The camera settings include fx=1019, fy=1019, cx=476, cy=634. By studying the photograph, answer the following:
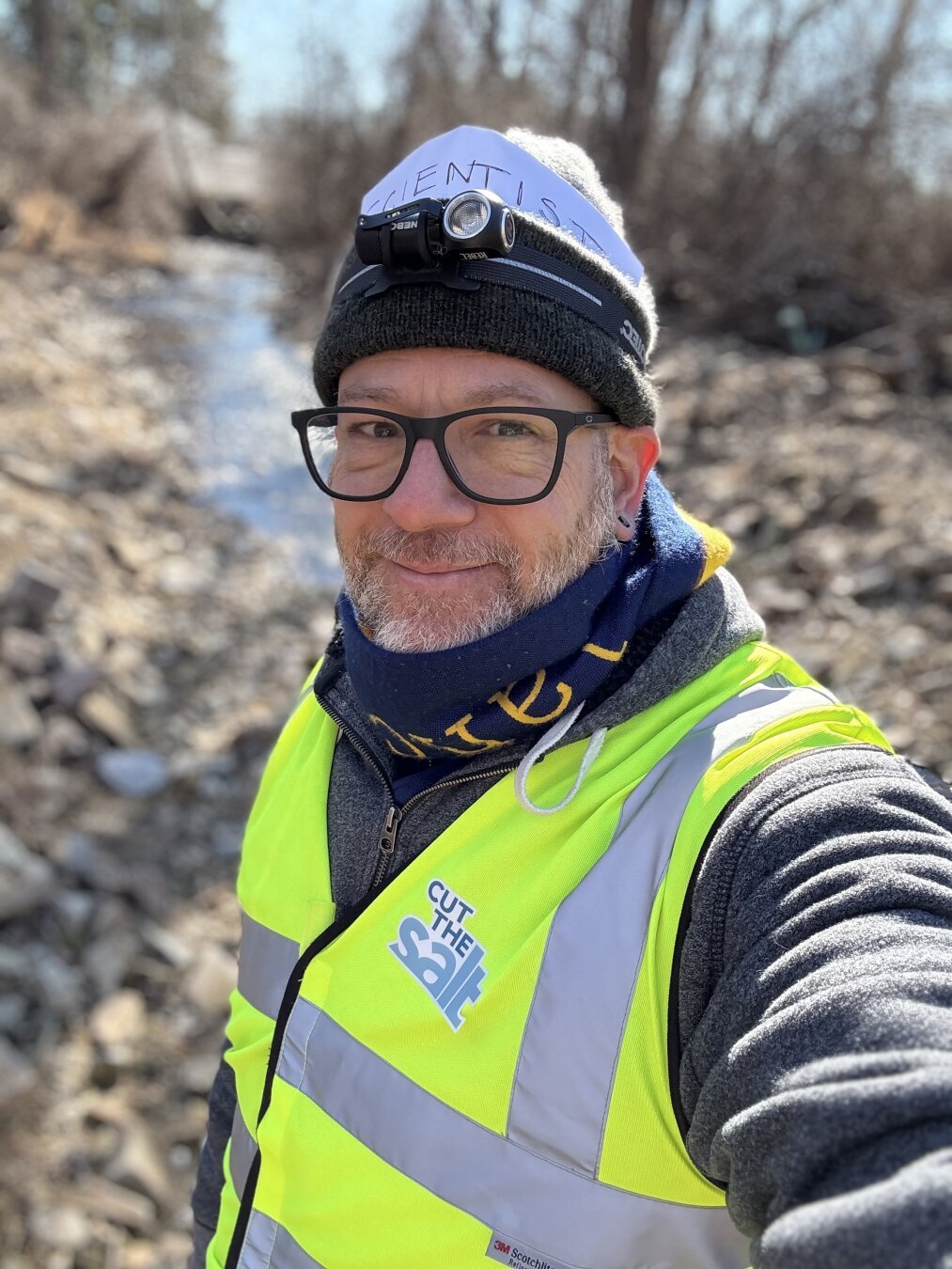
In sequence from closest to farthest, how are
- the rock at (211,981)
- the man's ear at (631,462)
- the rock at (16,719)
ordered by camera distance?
the man's ear at (631,462) → the rock at (211,981) → the rock at (16,719)

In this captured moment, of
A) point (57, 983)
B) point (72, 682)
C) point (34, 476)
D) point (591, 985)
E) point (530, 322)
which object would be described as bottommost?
point (34, 476)

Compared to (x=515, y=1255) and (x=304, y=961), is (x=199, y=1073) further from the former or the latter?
(x=515, y=1255)

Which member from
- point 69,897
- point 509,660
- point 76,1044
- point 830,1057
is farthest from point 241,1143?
point 69,897

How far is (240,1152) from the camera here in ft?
5.38

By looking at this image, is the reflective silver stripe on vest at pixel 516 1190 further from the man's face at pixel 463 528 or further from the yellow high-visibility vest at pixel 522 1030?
the man's face at pixel 463 528

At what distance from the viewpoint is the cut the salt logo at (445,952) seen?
1.30 metres

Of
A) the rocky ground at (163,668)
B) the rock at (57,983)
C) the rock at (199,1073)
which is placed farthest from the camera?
the rock at (57,983)

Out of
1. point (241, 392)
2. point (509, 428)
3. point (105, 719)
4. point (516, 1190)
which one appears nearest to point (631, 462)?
point (509, 428)

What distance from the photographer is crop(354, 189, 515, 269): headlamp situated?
1544mm

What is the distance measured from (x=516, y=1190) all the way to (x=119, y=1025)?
8.36 ft

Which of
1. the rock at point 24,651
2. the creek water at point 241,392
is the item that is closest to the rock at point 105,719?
the rock at point 24,651

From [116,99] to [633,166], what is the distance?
14544mm

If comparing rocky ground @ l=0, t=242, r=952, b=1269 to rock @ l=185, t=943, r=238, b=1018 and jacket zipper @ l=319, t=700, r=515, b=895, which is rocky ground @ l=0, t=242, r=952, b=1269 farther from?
jacket zipper @ l=319, t=700, r=515, b=895

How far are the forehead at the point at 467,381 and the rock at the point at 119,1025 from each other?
101 inches
